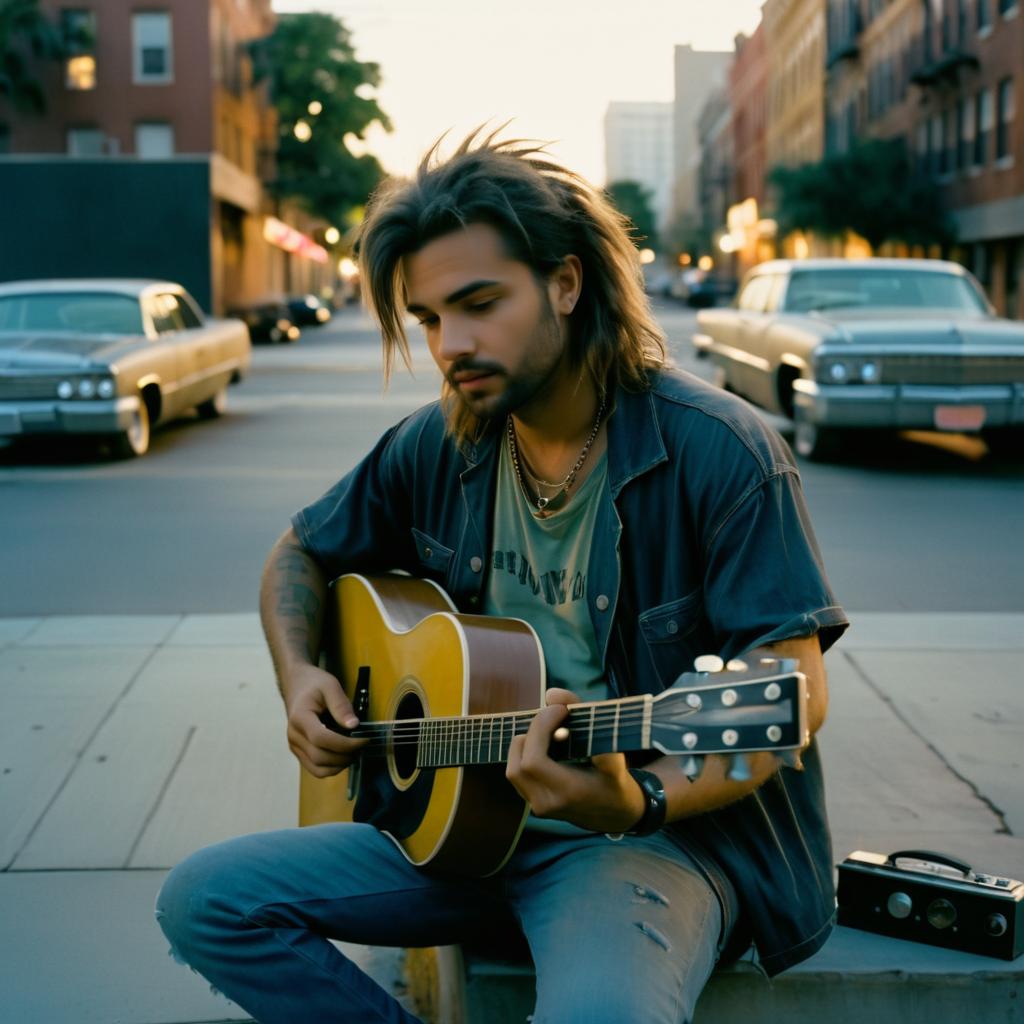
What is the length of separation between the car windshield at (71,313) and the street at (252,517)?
1130mm

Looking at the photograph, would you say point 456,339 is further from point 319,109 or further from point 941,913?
point 319,109

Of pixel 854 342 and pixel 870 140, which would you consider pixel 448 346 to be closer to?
pixel 854 342

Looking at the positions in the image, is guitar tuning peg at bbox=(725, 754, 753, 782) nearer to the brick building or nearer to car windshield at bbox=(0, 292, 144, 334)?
car windshield at bbox=(0, 292, 144, 334)

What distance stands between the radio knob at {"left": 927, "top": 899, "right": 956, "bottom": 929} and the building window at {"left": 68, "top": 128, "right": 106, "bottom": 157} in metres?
42.2

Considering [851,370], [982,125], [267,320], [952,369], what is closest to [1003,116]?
[982,125]

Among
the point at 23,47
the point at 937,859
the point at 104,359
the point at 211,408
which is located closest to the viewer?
the point at 937,859

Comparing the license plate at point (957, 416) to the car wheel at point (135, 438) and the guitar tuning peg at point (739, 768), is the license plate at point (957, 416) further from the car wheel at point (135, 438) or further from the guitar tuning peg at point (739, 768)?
the guitar tuning peg at point (739, 768)

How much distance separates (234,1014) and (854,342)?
28.1ft

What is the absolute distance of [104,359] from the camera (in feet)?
37.4

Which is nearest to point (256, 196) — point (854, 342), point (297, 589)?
point (854, 342)

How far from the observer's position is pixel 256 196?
4891cm

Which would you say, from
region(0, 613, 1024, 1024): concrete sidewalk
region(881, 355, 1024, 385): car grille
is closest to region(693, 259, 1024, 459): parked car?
region(881, 355, 1024, 385): car grille

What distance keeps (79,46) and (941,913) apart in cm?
4265

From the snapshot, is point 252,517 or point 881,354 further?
point 881,354
